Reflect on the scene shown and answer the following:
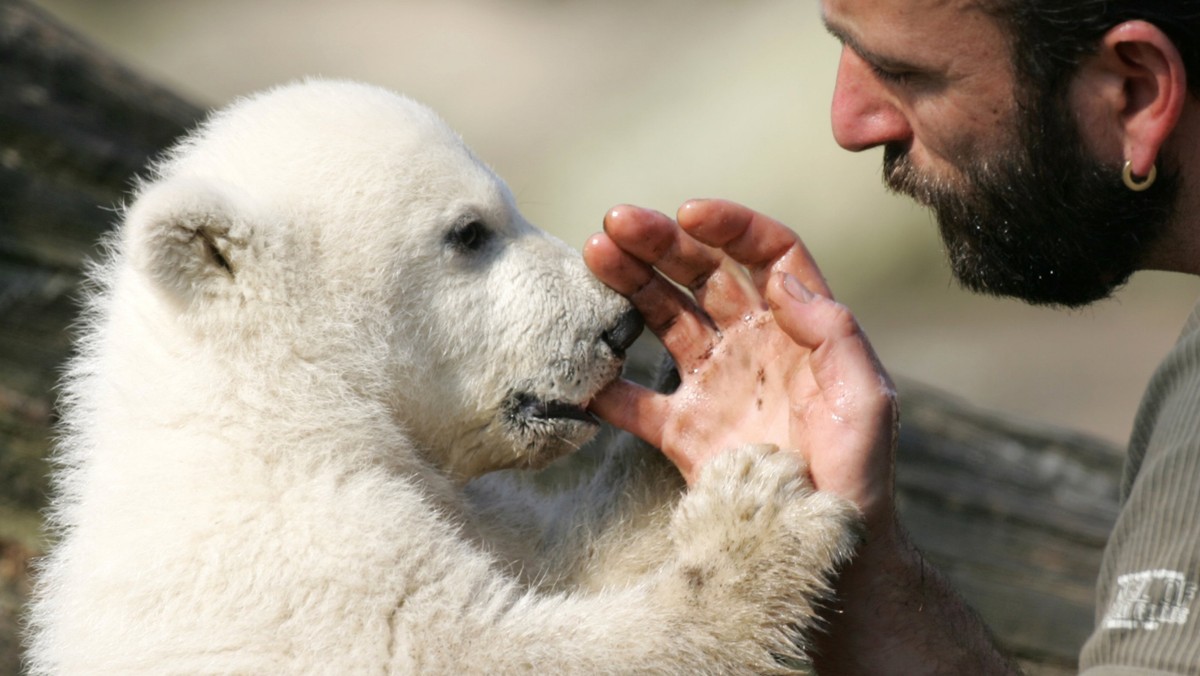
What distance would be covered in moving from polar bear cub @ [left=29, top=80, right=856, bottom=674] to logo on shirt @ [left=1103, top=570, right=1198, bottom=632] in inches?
28.9

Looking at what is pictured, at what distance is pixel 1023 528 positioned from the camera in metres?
6.88

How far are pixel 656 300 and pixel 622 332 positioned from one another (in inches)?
5.8

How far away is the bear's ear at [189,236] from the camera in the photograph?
3.15 metres

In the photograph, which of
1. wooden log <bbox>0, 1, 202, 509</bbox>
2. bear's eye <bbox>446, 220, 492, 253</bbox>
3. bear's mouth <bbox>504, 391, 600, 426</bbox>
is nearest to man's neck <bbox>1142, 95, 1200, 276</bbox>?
bear's mouth <bbox>504, 391, 600, 426</bbox>

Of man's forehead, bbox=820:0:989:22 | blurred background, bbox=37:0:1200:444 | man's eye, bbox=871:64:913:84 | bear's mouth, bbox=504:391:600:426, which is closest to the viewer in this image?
man's forehead, bbox=820:0:989:22

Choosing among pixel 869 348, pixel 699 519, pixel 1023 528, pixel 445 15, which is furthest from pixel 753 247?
pixel 445 15

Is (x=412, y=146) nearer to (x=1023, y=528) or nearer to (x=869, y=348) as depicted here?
(x=869, y=348)

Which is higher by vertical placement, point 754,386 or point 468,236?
point 468,236

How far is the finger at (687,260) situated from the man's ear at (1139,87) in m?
1.11

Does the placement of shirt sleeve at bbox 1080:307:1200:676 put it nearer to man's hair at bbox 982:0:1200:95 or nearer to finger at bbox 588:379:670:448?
man's hair at bbox 982:0:1200:95

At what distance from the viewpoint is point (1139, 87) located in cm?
318

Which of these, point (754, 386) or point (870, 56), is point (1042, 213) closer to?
point (870, 56)

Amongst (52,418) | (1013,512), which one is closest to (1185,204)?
(1013,512)

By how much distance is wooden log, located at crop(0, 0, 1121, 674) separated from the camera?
5.31 m
